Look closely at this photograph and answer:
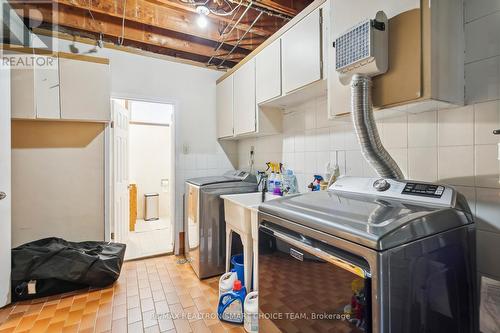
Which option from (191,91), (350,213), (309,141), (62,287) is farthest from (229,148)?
(350,213)

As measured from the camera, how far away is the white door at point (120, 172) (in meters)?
2.81

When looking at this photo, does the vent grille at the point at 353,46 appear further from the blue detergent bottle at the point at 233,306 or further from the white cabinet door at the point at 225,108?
the white cabinet door at the point at 225,108

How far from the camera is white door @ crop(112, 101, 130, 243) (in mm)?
2811

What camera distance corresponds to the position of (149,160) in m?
4.84

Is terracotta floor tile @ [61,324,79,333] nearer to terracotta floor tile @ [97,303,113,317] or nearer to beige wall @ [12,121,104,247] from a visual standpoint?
terracotta floor tile @ [97,303,113,317]

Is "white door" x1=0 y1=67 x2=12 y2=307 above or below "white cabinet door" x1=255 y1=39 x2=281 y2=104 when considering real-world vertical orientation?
below

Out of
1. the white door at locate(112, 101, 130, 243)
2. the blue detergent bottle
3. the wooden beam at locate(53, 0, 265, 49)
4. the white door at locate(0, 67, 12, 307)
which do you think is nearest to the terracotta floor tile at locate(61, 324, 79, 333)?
the white door at locate(0, 67, 12, 307)

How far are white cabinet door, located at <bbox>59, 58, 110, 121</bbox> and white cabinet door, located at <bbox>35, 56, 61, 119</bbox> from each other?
0.14ft

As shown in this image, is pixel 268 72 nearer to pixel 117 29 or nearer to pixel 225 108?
pixel 225 108

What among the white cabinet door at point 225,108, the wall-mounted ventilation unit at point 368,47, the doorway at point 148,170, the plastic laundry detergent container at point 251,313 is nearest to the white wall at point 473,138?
the wall-mounted ventilation unit at point 368,47

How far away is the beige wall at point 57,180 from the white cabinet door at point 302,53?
2.18m

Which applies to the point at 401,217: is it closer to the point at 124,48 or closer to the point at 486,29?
the point at 486,29

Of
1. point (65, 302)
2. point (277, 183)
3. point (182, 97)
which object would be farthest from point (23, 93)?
point (277, 183)

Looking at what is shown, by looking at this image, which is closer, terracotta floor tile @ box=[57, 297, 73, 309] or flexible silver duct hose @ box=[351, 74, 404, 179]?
flexible silver duct hose @ box=[351, 74, 404, 179]
